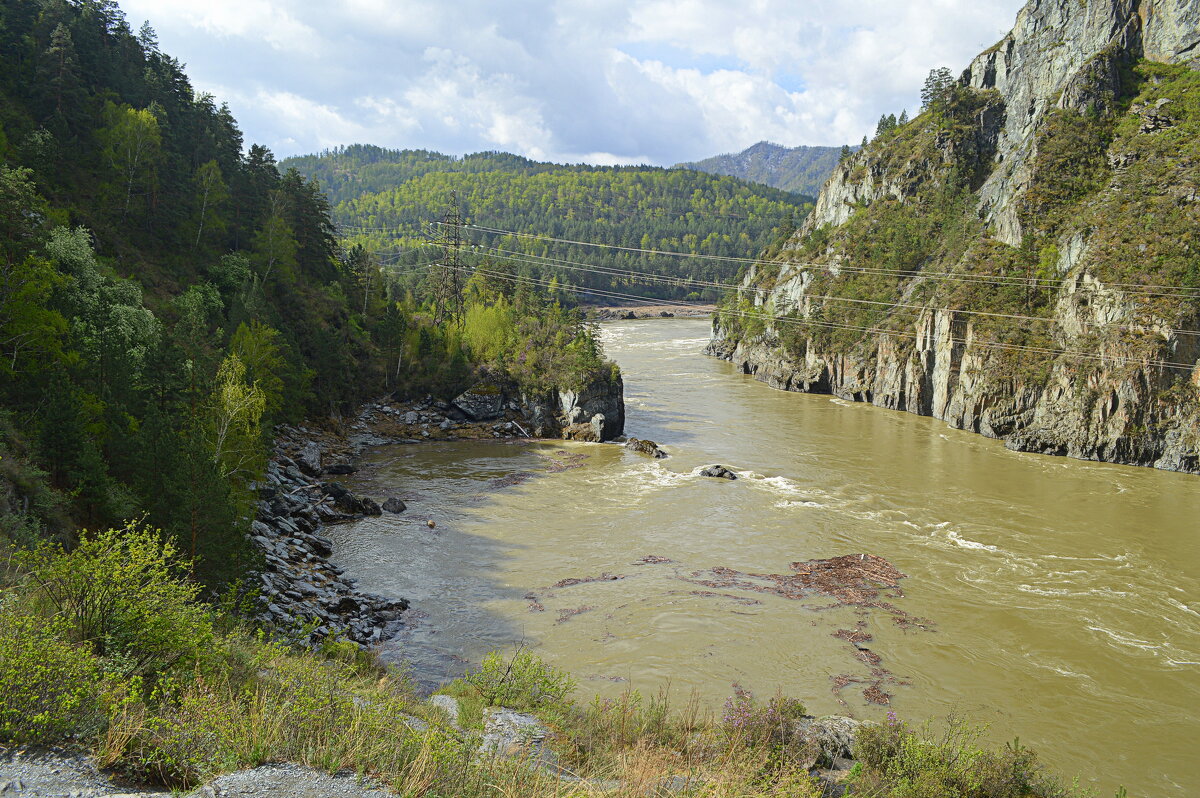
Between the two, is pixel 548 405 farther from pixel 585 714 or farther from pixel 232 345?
pixel 585 714

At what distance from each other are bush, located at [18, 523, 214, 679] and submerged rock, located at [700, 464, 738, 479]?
29686mm

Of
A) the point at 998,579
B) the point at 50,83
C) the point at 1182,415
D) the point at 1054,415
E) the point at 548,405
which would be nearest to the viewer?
the point at 998,579

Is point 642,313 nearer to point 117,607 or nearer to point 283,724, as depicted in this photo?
point 117,607

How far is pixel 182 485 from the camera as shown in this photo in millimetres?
15688

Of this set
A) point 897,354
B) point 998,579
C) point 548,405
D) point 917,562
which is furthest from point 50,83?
point 897,354

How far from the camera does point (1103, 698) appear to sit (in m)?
16.8

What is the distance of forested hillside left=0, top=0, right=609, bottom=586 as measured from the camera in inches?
623

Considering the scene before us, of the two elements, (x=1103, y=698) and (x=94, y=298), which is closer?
(x=1103, y=698)

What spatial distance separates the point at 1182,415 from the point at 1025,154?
30.1m

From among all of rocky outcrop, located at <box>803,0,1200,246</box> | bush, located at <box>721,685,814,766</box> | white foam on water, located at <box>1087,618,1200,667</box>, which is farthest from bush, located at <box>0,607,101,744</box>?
rocky outcrop, located at <box>803,0,1200,246</box>

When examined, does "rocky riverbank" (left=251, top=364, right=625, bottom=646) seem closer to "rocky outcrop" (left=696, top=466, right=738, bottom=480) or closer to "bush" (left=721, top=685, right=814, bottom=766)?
"bush" (left=721, top=685, right=814, bottom=766)

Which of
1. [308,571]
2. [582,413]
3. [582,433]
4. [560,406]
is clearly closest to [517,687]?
[308,571]

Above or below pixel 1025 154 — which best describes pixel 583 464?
below

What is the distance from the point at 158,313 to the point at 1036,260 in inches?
2282
